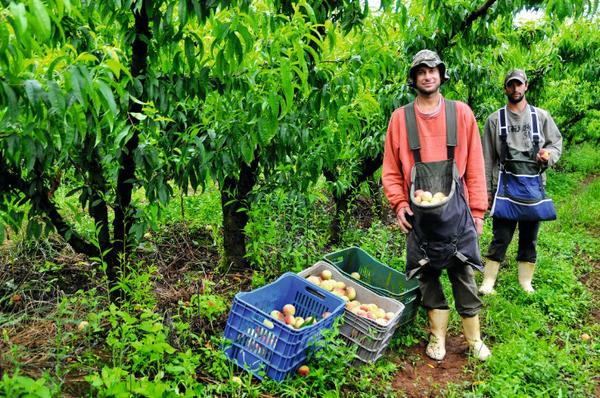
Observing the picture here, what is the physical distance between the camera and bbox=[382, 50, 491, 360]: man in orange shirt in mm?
3057

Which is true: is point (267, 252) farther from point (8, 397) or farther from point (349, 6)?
point (8, 397)

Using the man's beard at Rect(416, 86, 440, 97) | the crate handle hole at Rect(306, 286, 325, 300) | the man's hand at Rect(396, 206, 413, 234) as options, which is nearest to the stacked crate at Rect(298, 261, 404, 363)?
the crate handle hole at Rect(306, 286, 325, 300)

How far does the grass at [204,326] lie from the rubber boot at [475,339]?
8 centimetres

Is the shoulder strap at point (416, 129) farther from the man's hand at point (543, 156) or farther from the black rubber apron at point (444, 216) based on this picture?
Answer: the man's hand at point (543, 156)

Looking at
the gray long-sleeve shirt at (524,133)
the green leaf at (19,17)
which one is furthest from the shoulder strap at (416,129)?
the green leaf at (19,17)

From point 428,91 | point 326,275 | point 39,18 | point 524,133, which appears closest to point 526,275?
point 524,133

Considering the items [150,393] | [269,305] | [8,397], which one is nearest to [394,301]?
[269,305]

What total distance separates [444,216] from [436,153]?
15.4 inches

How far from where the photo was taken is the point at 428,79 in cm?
302

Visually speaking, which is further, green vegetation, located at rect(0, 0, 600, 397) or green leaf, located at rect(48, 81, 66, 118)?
green vegetation, located at rect(0, 0, 600, 397)

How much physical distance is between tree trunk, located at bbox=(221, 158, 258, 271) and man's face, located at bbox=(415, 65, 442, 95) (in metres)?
1.35

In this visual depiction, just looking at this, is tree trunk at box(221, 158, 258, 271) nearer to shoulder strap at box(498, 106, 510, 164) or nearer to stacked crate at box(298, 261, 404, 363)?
stacked crate at box(298, 261, 404, 363)

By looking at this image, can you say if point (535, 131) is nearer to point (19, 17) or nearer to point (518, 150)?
point (518, 150)

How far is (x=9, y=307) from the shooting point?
3369mm
